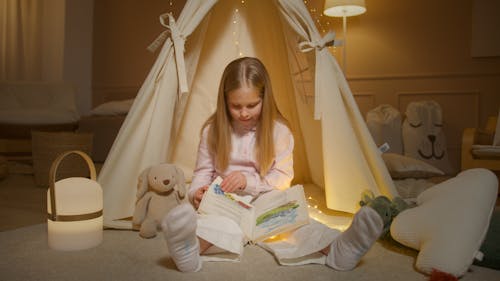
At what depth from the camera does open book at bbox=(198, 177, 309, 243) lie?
1.44m

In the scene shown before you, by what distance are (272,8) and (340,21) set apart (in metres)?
2.16

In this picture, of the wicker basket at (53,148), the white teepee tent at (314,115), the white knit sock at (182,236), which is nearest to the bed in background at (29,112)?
the wicker basket at (53,148)

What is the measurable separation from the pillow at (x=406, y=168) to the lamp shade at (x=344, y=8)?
4.54ft

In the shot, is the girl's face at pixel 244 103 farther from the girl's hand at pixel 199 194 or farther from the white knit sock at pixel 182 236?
the white knit sock at pixel 182 236

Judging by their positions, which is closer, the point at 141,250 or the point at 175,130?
the point at 141,250

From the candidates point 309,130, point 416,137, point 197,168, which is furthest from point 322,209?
point 416,137

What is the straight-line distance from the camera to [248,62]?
172cm

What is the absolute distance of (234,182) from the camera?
162 cm

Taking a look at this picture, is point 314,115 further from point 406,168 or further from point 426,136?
point 426,136

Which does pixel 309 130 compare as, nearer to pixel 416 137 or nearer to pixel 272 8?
pixel 272 8

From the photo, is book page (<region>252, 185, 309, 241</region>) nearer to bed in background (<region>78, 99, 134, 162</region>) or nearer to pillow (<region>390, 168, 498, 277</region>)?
pillow (<region>390, 168, 498, 277</region>)

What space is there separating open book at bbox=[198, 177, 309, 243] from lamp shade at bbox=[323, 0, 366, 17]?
253 centimetres

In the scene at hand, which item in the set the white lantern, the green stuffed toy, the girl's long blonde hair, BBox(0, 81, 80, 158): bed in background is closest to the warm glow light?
the white lantern

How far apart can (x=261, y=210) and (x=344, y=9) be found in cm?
280
